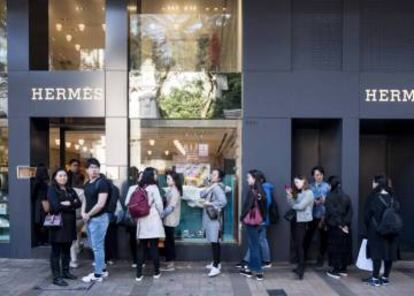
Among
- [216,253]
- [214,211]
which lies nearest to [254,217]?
[214,211]

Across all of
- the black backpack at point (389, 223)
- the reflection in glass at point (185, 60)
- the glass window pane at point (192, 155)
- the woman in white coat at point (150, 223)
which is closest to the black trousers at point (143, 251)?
the woman in white coat at point (150, 223)

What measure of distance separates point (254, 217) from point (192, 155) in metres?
2.30

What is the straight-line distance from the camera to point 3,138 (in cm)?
951

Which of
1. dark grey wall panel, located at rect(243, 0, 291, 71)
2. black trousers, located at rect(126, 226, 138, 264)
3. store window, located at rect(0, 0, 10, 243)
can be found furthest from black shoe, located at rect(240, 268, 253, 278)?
store window, located at rect(0, 0, 10, 243)

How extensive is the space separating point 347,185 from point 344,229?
1182 mm

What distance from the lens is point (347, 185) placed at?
8.99 meters

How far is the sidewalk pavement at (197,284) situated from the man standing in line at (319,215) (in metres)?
0.39

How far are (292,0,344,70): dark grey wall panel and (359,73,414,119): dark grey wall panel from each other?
0.62 metres

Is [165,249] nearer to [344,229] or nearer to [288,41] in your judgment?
[344,229]

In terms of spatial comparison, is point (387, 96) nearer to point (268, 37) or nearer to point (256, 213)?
point (268, 37)

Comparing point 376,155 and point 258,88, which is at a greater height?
point 258,88

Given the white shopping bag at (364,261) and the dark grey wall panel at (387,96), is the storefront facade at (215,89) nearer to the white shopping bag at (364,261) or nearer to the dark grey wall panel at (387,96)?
the dark grey wall panel at (387,96)

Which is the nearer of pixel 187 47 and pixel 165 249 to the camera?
pixel 165 249

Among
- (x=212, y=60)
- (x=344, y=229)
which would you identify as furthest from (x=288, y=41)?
(x=344, y=229)
